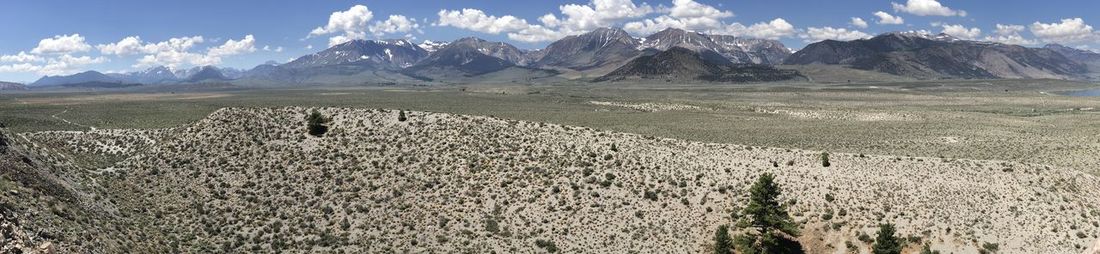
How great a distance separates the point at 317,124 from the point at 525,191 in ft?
69.6

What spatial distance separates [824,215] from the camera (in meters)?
40.5

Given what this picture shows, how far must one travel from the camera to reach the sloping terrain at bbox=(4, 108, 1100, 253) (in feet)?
127

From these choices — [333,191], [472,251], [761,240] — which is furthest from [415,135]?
[761,240]

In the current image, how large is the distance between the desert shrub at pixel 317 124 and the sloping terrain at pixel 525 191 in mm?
1038

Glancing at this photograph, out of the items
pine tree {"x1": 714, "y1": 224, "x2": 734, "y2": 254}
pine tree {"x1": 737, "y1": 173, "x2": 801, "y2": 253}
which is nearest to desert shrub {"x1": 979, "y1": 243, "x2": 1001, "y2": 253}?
pine tree {"x1": 737, "y1": 173, "x2": 801, "y2": 253}

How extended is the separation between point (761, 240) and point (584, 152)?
1690 centimetres

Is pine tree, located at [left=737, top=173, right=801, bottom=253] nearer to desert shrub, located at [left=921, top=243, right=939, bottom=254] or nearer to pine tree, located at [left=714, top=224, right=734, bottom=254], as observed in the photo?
pine tree, located at [left=714, top=224, right=734, bottom=254]

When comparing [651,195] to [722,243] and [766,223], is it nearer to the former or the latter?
[722,243]

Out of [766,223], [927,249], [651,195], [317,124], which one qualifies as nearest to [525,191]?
[651,195]

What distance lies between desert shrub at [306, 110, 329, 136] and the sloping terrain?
1038 mm

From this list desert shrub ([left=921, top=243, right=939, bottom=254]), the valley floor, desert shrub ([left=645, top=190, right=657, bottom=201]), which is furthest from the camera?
desert shrub ([left=645, top=190, right=657, bottom=201])

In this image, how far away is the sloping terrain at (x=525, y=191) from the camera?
38.8 metres

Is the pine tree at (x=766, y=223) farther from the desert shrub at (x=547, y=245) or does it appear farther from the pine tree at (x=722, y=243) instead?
the desert shrub at (x=547, y=245)

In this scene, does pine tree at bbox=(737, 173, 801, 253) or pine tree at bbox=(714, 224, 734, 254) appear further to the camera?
pine tree at bbox=(714, 224, 734, 254)
